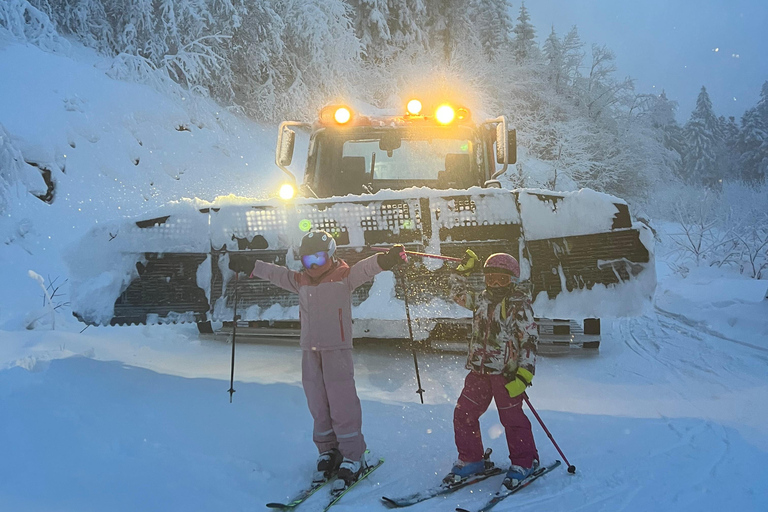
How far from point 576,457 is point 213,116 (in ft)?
47.5

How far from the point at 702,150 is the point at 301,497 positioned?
56032 millimetres

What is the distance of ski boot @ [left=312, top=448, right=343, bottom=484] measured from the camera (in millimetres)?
2857

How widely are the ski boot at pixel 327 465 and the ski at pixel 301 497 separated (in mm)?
23

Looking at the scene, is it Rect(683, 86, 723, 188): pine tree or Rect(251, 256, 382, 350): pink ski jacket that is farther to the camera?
Rect(683, 86, 723, 188): pine tree

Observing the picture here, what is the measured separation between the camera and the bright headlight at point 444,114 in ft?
19.5

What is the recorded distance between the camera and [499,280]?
2912mm

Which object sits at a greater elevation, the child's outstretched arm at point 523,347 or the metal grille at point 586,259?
the metal grille at point 586,259

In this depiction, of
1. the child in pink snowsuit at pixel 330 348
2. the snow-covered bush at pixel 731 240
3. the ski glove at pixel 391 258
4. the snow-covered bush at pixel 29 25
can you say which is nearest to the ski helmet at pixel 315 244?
the child in pink snowsuit at pixel 330 348

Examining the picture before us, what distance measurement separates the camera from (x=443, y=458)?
10.3 feet

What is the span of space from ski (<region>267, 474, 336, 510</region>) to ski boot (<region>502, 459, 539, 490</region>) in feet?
2.97

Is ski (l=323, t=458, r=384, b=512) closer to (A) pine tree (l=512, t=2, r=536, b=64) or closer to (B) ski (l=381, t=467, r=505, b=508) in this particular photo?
(B) ski (l=381, t=467, r=505, b=508)

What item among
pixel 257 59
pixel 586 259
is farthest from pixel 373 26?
pixel 586 259

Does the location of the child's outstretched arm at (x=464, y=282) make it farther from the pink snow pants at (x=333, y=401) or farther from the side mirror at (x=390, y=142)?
the side mirror at (x=390, y=142)

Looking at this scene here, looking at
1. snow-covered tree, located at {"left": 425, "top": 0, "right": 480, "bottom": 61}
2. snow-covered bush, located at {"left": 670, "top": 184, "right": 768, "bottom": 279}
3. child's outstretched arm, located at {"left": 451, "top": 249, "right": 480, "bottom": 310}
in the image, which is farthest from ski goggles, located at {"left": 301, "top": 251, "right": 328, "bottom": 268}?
snow-covered tree, located at {"left": 425, "top": 0, "right": 480, "bottom": 61}
